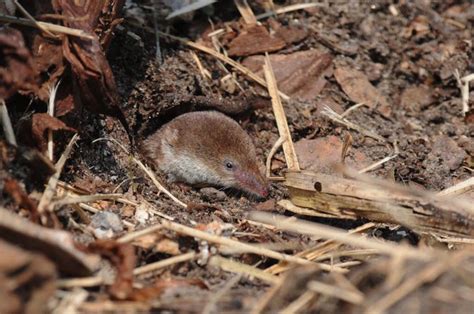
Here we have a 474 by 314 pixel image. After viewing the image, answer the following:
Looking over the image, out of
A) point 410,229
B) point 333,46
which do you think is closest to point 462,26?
point 333,46

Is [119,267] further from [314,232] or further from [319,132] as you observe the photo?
[319,132]

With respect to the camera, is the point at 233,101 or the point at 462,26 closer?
the point at 233,101

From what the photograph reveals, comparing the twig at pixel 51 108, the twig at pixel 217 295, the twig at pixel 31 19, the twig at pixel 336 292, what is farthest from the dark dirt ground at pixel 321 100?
the twig at pixel 336 292

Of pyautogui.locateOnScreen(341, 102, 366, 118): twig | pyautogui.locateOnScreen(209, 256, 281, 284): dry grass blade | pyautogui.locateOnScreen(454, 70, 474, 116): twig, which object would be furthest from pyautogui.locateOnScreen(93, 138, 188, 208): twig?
pyautogui.locateOnScreen(454, 70, 474, 116): twig

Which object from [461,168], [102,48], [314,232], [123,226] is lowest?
[461,168]

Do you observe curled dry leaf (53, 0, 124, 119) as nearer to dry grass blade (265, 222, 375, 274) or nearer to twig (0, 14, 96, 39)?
twig (0, 14, 96, 39)

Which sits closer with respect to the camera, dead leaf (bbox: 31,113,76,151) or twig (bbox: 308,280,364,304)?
twig (bbox: 308,280,364,304)

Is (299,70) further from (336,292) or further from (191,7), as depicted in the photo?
(336,292)
